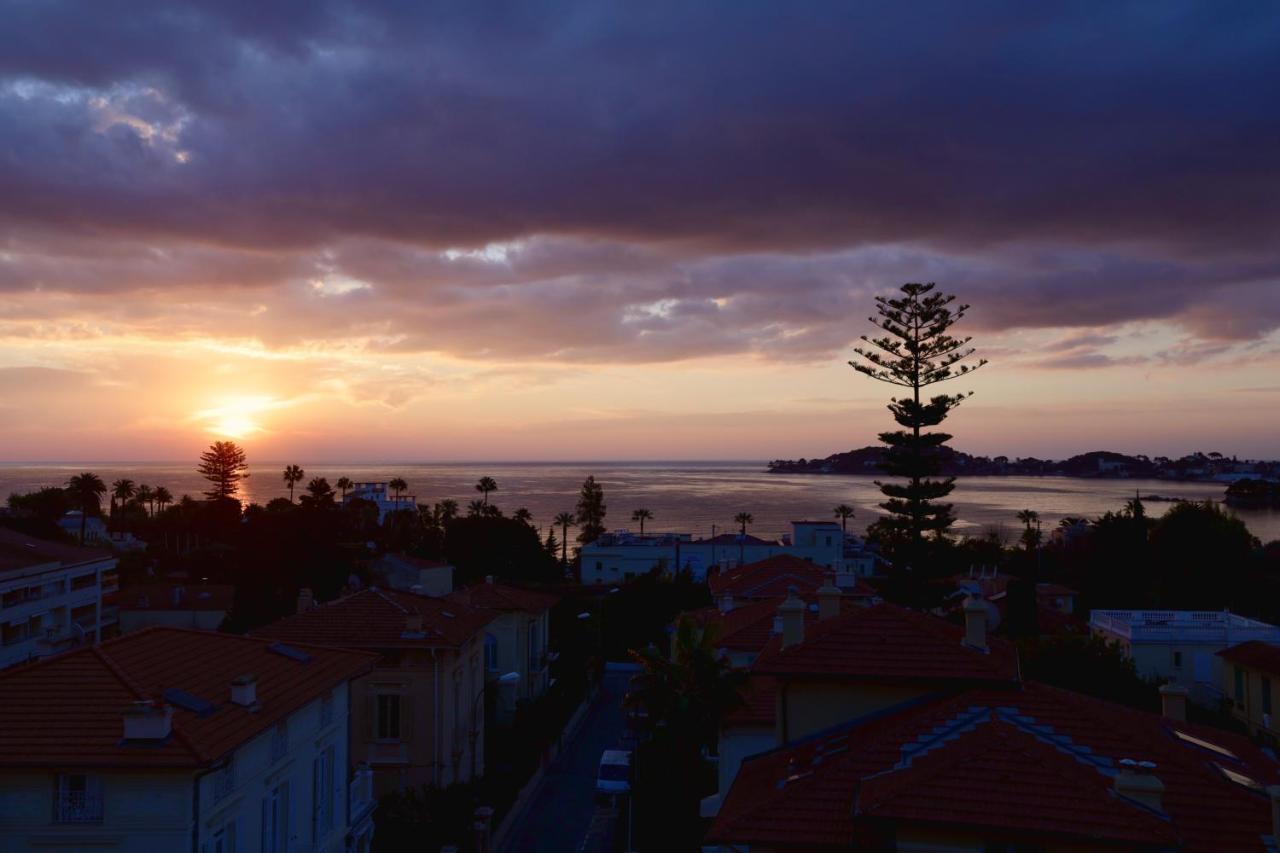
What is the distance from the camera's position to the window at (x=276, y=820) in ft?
49.1

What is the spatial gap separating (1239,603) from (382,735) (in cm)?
5185

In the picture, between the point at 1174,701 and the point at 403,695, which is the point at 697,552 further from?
the point at 1174,701

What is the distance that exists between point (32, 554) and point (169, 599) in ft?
29.9

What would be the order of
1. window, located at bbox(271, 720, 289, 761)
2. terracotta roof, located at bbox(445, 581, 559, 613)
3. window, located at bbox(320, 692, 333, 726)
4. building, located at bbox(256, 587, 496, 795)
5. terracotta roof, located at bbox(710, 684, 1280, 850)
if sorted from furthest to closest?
terracotta roof, located at bbox(445, 581, 559, 613)
building, located at bbox(256, 587, 496, 795)
window, located at bbox(320, 692, 333, 726)
window, located at bbox(271, 720, 289, 761)
terracotta roof, located at bbox(710, 684, 1280, 850)

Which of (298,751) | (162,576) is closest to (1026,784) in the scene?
(298,751)

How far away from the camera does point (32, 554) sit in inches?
1705

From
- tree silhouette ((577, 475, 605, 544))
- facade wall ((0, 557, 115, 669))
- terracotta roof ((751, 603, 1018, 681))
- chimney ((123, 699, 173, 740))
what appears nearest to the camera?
chimney ((123, 699, 173, 740))

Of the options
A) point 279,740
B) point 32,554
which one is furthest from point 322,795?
point 32,554

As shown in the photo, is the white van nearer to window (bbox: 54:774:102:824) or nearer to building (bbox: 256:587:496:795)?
building (bbox: 256:587:496:795)

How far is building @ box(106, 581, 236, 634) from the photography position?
49625 millimetres

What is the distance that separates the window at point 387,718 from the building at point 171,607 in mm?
29042

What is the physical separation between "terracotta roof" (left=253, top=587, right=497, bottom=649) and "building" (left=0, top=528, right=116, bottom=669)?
18.2m

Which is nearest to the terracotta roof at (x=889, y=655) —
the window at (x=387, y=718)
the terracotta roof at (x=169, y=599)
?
the window at (x=387, y=718)

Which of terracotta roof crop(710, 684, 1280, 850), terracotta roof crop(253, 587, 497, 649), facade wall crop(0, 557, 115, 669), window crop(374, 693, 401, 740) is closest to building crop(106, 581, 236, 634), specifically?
facade wall crop(0, 557, 115, 669)
